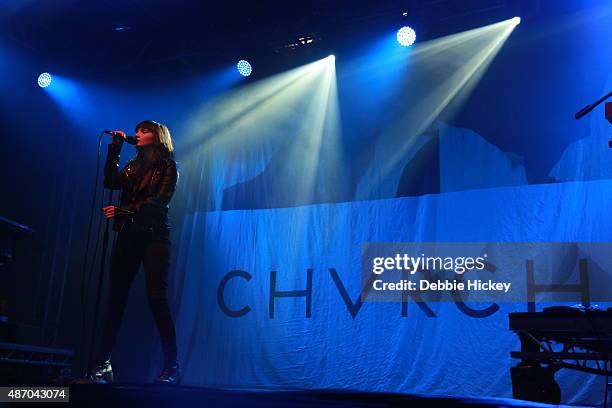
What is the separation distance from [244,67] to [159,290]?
398 cm

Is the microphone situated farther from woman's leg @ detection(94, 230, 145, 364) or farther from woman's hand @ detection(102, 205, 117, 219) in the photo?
woman's leg @ detection(94, 230, 145, 364)

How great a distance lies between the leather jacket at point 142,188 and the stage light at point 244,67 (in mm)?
3473

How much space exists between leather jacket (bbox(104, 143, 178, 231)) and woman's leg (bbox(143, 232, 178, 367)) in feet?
0.34

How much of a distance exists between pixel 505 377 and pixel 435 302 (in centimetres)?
80

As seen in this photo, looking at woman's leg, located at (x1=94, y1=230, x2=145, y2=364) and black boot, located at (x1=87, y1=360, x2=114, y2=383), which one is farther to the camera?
woman's leg, located at (x1=94, y1=230, x2=145, y2=364)

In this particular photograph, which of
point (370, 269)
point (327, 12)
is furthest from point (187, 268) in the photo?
point (327, 12)

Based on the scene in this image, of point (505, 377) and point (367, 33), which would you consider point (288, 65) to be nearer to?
point (367, 33)

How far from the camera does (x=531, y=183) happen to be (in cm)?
510

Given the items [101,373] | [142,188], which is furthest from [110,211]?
[101,373]

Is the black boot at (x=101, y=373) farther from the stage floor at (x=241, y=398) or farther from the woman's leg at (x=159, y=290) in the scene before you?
the stage floor at (x=241, y=398)

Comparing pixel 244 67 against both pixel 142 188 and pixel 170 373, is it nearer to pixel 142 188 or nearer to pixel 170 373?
pixel 142 188

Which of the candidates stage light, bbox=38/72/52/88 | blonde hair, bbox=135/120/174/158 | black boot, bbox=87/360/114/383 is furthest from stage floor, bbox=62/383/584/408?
stage light, bbox=38/72/52/88

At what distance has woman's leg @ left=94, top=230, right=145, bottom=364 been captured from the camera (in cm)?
316

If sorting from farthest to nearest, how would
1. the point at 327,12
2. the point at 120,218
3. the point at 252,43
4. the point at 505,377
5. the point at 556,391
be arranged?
1. the point at 252,43
2. the point at 327,12
3. the point at 505,377
4. the point at 120,218
5. the point at 556,391
